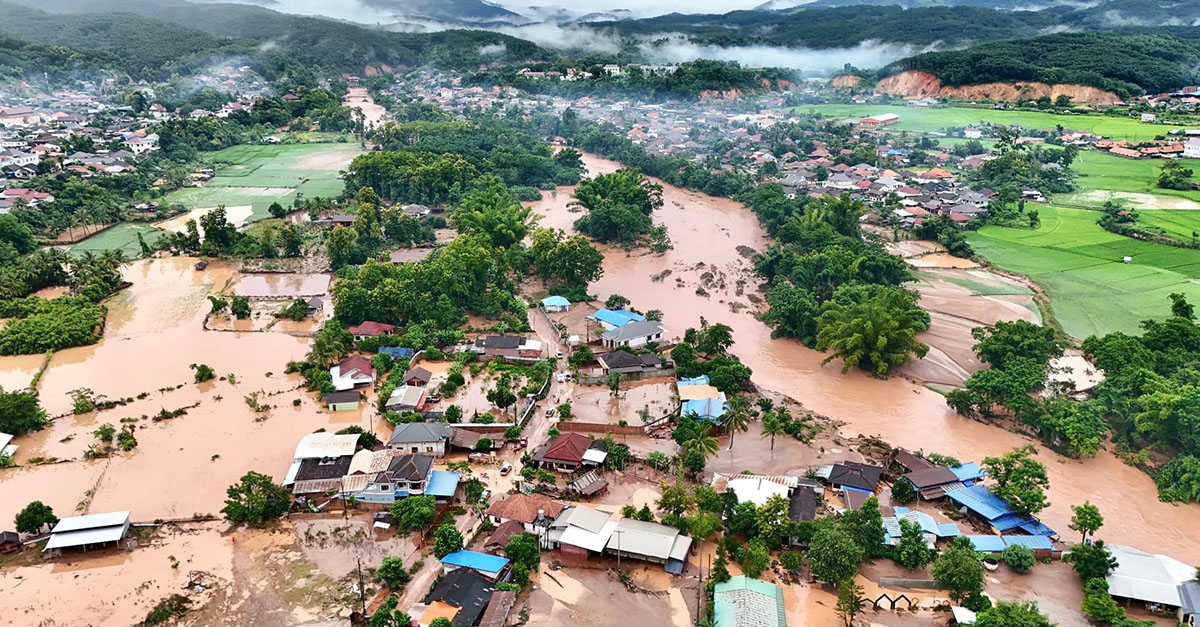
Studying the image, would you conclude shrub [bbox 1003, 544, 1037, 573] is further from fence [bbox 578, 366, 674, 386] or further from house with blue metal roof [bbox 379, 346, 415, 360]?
house with blue metal roof [bbox 379, 346, 415, 360]

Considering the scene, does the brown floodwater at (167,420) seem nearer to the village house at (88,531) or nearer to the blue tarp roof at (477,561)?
the village house at (88,531)

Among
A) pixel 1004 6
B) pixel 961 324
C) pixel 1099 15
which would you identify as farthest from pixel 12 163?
pixel 1004 6

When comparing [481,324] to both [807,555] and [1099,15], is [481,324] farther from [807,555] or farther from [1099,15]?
[1099,15]

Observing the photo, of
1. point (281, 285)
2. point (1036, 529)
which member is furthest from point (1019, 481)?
point (281, 285)

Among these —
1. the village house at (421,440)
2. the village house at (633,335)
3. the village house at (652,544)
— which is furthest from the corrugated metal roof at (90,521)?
the village house at (633,335)

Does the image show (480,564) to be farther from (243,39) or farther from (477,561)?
(243,39)
